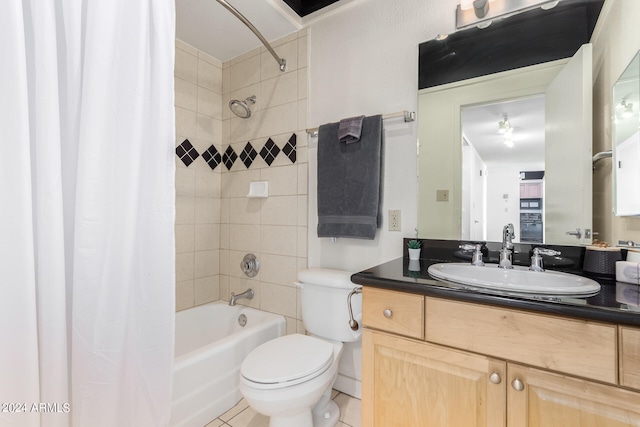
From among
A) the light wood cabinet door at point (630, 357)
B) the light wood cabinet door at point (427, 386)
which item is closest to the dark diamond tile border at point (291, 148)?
the light wood cabinet door at point (427, 386)

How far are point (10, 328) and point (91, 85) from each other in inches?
21.1

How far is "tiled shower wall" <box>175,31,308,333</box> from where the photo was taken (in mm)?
1990

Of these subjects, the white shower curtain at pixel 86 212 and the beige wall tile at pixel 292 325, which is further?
the beige wall tile at pixel 292 325

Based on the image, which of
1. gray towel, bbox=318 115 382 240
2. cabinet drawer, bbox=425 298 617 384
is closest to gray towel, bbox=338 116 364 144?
gray towel, bbox=318 115 382 240

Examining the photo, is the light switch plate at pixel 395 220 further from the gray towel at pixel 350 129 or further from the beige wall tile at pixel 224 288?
the beige wall tile at pixel 224 288

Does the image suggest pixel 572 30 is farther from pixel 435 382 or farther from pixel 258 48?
pixel 258 48

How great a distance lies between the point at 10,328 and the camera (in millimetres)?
565

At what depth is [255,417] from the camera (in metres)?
1.56

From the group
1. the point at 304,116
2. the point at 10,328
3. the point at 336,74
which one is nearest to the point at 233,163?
the point at 304,116

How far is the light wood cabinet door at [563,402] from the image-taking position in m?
0.71

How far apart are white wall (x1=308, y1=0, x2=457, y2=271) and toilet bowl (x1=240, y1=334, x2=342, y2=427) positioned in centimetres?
56

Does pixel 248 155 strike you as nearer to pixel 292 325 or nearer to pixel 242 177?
pixel 242 177

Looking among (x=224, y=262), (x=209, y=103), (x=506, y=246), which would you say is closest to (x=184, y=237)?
(x=224, y=262)

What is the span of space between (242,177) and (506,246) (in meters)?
1.78
